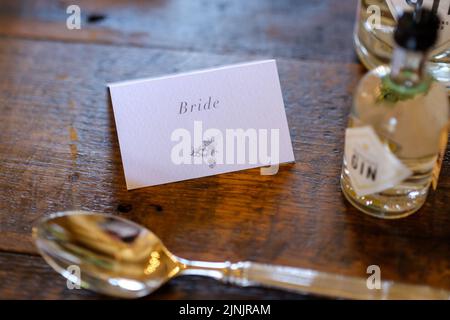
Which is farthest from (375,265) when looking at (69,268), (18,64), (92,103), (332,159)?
(18,64)

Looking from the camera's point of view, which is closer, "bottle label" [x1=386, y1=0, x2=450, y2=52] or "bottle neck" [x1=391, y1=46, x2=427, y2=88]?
"bottle neck" [x1=391, y1=46, x2=427, y2=88]

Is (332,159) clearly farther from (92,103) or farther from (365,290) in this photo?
(92,103)

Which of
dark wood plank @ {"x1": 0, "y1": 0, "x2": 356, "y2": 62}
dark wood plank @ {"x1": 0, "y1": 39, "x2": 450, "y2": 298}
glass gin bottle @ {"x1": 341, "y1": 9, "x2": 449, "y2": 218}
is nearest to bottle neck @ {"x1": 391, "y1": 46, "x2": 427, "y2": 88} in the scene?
glass gin bottle @ {"x1": 341, "y1": 9, "x2": 449, "y2": 218}

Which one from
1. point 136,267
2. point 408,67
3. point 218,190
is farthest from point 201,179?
point 408,67

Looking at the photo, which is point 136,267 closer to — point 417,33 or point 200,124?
point 200,124

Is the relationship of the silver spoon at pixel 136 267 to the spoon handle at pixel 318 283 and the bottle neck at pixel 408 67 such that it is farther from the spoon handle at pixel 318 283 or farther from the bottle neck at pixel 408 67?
the bottle neck at pixel 408 67

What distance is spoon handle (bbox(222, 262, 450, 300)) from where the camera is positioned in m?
0.50

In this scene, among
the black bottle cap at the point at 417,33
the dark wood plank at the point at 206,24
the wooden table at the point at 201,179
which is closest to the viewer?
the black bottle cap at the point at 417,33

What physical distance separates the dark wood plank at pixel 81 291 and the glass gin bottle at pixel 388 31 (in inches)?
13.2

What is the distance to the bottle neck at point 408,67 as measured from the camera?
0.46 m

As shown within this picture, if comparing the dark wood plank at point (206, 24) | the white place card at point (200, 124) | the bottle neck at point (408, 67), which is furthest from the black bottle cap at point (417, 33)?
the dark wood plank at point (206, 24)

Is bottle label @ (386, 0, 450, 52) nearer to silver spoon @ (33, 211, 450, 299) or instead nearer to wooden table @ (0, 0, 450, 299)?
wooden table @ (0, 0, 450, 299)
